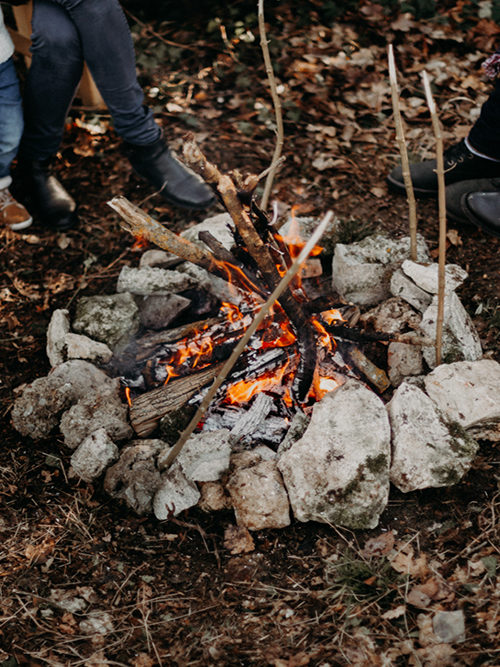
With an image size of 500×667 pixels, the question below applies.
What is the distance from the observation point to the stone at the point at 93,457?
7.00ft

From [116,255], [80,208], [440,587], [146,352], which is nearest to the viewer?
[440,587]

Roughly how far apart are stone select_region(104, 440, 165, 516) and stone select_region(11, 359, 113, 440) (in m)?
0.39

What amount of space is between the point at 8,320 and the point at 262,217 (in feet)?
5.34

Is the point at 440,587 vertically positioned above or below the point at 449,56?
below

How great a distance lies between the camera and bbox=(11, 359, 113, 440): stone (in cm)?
231

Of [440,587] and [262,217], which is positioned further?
[262,217]

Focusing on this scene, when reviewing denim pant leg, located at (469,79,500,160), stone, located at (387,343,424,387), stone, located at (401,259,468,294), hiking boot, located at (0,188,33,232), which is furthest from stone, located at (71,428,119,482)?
denim pant leg, located at (469,79,500,160)

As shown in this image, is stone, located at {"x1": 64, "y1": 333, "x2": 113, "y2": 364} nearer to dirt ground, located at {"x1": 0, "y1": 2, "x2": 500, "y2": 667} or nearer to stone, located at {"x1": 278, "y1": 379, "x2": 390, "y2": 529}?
dirt ground, located at {"x1": 0, "y1": 2, "x2": 500, "y2": 667}

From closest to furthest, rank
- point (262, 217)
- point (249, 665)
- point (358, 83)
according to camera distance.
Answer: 1. point (249, 665)
2. point (262, 217)
3. point (358, 83)

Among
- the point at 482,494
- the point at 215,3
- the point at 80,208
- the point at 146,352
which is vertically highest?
the point at 215,3

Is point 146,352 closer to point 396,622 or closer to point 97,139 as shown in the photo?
point 396,622

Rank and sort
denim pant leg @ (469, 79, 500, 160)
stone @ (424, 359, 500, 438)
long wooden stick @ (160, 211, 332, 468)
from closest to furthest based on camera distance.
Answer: long wooden stick @ (160, 211, 332, 468), stone @ (424, 359, 500, 438), denim pant leg @ (469, 79, 500, 160)

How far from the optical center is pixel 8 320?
2875 millimetres

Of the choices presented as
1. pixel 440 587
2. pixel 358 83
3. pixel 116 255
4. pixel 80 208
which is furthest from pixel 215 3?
pixel 440 587
